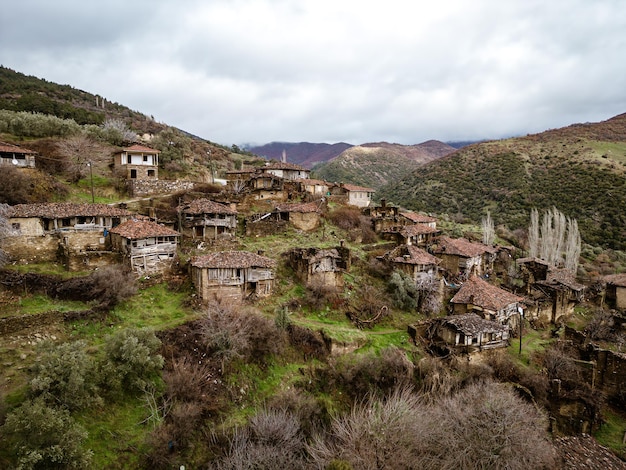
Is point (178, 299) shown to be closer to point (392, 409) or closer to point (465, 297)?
point (392, 409)

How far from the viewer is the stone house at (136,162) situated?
3788cm

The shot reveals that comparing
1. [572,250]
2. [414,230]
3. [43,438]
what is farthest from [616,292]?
[43,438]

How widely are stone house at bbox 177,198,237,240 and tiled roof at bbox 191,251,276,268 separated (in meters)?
6.12

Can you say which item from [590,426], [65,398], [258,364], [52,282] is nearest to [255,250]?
[258,364]

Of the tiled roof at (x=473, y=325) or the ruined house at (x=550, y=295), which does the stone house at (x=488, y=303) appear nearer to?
the tiled roof at (x=473, y=325)

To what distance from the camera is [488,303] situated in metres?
28.0

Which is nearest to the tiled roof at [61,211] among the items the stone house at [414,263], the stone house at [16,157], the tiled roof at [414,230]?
the stone house at [16,157]

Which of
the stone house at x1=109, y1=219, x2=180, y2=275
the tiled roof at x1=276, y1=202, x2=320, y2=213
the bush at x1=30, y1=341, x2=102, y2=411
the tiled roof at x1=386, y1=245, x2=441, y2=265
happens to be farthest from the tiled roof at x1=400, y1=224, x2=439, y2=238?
the bush at x1=30, y1=341, x2=102, y2=411

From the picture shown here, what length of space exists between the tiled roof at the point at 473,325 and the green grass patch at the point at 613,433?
7958 millimetres

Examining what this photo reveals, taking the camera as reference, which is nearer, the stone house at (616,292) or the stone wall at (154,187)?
the stone wall at (154,187)

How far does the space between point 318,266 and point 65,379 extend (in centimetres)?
1766

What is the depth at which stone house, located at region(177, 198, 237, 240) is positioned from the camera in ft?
102

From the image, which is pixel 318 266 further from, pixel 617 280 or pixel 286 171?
pixel 617 280

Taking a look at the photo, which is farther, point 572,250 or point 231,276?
point 572,250
